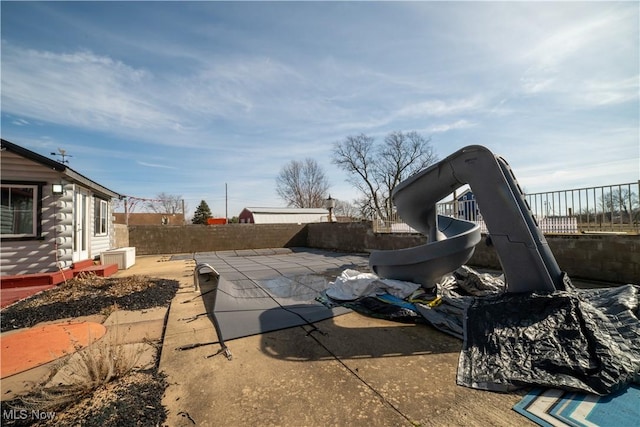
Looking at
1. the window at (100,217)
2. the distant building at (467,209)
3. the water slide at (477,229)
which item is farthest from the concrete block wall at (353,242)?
the window at (100,217)

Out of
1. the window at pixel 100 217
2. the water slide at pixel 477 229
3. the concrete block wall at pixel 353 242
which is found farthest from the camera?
the window at pixel 100 217

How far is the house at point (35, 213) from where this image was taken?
6211 mm

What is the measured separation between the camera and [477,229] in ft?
14.5

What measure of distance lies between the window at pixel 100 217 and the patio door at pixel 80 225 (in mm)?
768

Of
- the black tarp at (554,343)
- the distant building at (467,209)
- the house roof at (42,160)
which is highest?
the house roof at (42,160)

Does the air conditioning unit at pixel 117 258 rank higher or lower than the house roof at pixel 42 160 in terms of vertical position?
lower

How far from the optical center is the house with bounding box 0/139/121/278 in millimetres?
6211

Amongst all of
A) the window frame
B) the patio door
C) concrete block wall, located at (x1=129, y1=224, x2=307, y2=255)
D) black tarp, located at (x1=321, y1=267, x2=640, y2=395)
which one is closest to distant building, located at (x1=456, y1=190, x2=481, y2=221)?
black tarp, located at (x1=321, y1=267, x2=640, y2=395)

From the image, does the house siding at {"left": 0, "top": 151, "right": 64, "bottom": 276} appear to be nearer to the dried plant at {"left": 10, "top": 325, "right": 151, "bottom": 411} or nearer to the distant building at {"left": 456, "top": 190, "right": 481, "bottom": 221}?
the dried plant at {"left": 10, "top": 325, "right": 151, "bottom": 411}

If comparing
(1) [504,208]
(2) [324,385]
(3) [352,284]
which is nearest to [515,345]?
(1) [504,208]

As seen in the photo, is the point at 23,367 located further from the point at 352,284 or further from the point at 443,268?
the point at 443,268

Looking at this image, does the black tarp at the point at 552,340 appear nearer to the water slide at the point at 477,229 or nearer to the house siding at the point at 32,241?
the water slide at the point at 477,229

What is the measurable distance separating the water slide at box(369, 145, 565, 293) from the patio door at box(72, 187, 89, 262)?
7.49 meters

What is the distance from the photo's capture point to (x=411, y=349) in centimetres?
303
